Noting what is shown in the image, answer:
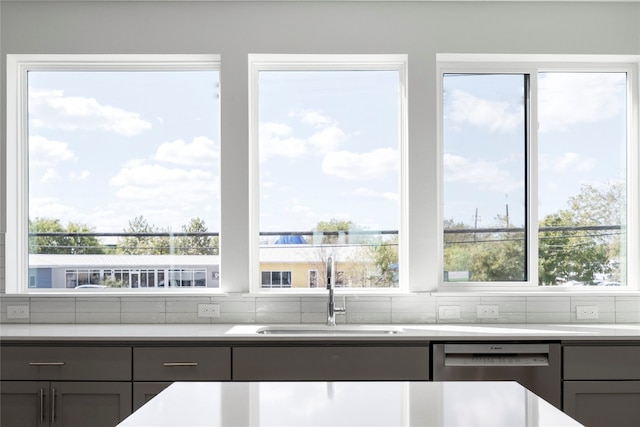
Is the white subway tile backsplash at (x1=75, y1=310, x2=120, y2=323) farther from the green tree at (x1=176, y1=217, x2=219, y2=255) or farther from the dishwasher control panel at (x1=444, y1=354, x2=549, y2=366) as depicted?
the dishwasher control panel at (x1=444, y1=354, x2=549, y2=366)

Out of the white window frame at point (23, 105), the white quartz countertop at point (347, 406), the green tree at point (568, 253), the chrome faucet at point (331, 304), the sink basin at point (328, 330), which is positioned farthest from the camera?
the green tree at point (568, 253)

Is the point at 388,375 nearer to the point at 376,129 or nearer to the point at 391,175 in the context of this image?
the point at 391,175

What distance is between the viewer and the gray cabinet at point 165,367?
3090 millimetres

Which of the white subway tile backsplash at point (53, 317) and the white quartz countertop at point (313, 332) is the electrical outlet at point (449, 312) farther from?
the white subway tile backsplash at point (53, 317)

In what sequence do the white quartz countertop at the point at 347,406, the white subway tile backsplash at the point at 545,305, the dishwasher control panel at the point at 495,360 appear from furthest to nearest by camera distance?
the white subway tile backsplash at the point at 545,305, the dishwasher control panel at the point at 495,360, the white quartz countertop at the point at 347,406

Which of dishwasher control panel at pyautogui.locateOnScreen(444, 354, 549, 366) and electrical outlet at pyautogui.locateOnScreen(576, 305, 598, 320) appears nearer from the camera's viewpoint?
dishwasher control panel at pyautogui.locateOnScreen(444, 354, 549, 366)

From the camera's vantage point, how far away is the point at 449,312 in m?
3.59

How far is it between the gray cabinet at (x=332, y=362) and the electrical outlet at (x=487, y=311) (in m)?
0.64

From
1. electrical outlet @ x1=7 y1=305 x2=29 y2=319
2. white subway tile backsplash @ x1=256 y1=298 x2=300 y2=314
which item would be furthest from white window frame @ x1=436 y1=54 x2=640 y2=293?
electrical outlet @ x1=7 y1=305 x2=29 y2=319

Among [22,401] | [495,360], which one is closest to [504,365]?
[495,360]

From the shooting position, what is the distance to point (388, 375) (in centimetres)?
310

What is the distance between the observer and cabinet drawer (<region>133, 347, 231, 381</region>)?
3.09 metres

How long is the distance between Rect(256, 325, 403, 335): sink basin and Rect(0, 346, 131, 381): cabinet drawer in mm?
744

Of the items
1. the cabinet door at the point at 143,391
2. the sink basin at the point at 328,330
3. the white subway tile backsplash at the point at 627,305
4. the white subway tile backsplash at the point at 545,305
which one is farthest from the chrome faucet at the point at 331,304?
the white subway tile backsplash at the point at 627,305
